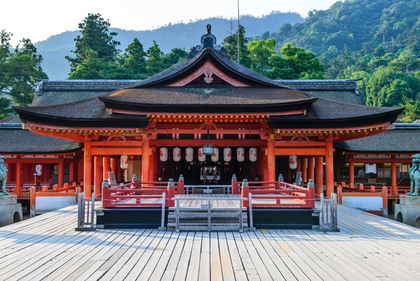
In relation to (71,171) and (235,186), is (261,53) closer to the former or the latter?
(71,171)

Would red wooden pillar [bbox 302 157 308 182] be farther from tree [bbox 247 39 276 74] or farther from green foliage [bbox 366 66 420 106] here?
Answer: green foliage [bbox 366 66 420 106]

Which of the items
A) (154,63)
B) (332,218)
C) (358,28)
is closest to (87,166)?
(332,218)

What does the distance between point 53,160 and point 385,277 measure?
69.7ft

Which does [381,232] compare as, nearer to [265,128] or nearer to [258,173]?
[265,128]

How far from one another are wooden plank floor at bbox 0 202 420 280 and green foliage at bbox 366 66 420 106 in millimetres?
58066

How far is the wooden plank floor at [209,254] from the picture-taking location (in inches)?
251

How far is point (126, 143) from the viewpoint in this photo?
48.8 feet

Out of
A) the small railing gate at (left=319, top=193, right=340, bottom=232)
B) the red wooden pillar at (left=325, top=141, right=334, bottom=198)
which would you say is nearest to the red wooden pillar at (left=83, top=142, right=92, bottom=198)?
the small railing gate at (left=319, top=193, right=340, bottom=232)

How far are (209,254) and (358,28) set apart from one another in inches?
5780

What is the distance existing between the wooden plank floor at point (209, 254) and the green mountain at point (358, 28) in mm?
109638

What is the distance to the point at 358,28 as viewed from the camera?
5128 inches

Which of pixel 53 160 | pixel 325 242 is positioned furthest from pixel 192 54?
pixel 325 242

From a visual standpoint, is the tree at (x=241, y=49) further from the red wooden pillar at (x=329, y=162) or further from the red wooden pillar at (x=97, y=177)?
the red wooden pillar at (x=97, y=177)

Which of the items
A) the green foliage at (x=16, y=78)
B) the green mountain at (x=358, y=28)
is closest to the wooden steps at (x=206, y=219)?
the green foliage at (x=16, y=78)
